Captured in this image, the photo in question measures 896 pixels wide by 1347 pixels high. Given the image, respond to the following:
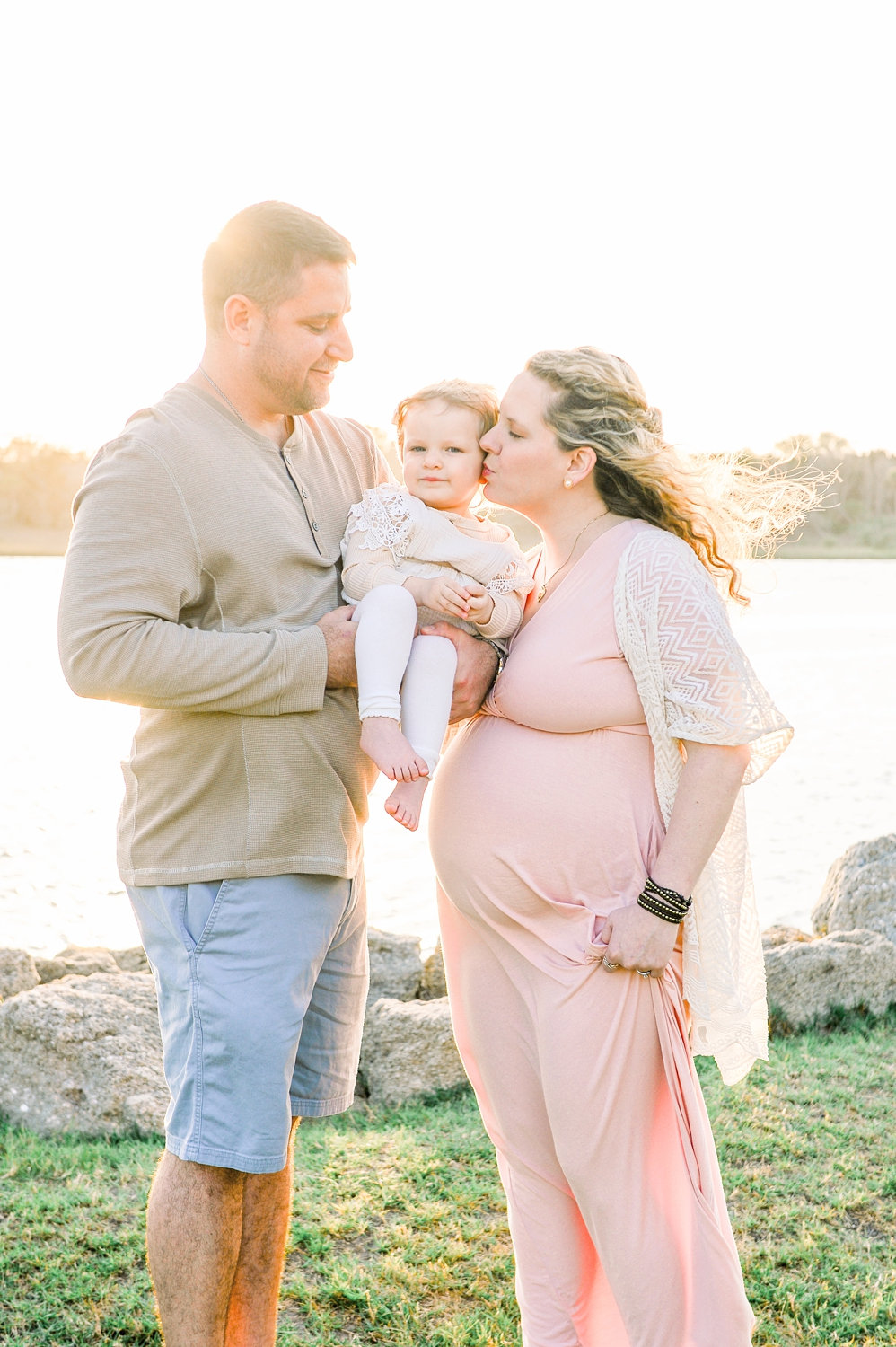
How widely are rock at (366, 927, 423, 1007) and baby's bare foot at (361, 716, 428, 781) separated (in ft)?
8.94

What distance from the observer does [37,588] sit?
118 ft

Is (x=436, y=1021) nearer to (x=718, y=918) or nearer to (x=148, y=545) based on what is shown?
(x=718, y=918)

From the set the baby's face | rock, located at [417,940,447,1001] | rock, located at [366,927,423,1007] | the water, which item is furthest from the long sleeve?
rock, located at [417,940,447,1001]

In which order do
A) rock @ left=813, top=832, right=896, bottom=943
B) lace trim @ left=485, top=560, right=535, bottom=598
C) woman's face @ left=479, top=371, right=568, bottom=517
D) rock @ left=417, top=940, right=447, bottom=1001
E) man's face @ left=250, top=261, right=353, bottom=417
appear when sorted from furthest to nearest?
rock @ left=813, top=832, right=896, bottom=943 → rock @ left=417, top=940, right=447, bottom=1001 → lace trim @ left=485, top=560, right=535, bottom=598 → woman's face @ left=479, top=371, right=568, bottom=517 → man's face @ left=250, top=261, right=353, bottom=417

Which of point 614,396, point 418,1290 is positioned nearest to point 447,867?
point 614,396

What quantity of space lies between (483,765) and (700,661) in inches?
20.8

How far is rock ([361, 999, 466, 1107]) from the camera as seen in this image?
446 centimetres

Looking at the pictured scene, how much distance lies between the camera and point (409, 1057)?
448 centimetres

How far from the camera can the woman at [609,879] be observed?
2.43 m

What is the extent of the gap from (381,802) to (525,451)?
833cm

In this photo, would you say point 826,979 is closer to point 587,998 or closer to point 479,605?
point 587,998

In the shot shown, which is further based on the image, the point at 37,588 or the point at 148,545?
the point at 37,588

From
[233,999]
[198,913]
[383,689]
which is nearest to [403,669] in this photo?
[383,689]

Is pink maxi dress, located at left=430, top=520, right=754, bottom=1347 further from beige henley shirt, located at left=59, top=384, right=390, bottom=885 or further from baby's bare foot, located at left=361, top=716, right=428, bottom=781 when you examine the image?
beige henley shirt, located at left=59, top=384, right=390, bottom=885
